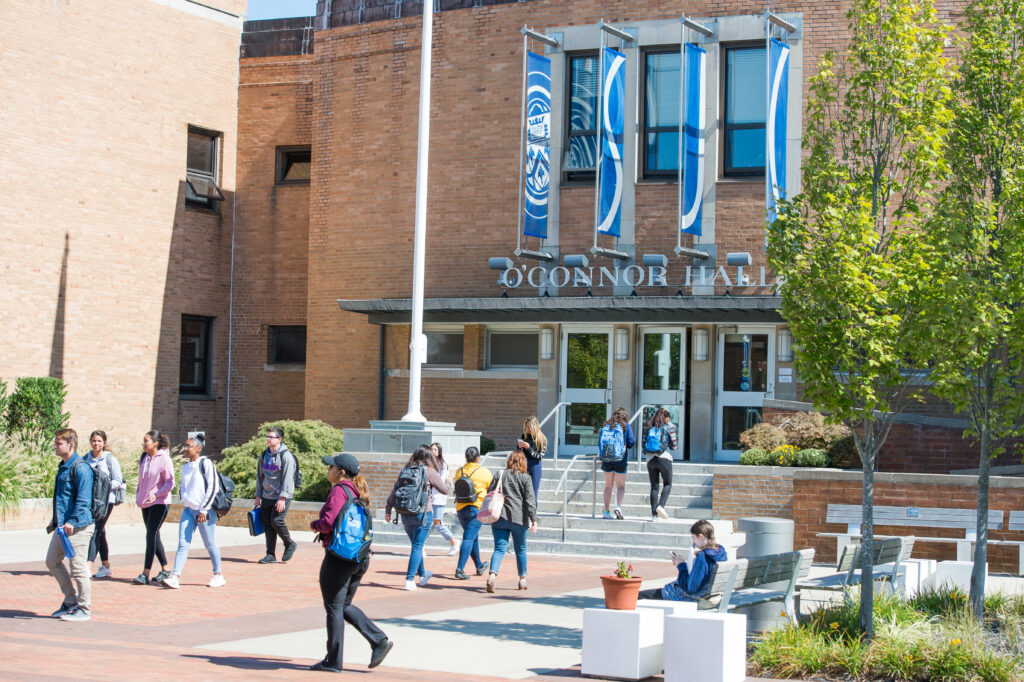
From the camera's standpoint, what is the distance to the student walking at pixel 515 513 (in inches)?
558

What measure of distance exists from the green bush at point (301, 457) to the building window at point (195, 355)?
6178mm

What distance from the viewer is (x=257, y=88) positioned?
94.8ft

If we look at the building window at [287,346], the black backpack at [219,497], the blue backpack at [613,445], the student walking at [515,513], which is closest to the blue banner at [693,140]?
the blue backpack at [613,445]

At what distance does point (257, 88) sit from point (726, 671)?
22865 millimetres

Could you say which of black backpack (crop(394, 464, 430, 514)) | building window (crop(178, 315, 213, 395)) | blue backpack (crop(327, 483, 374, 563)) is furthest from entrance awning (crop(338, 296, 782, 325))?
blue backpack (crop(327, 483, 374, 563))

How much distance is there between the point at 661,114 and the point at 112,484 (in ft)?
45.4

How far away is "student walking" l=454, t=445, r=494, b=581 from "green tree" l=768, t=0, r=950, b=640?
5.36 meters

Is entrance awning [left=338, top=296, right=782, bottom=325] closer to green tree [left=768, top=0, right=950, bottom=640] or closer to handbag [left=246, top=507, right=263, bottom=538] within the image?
handbag [left=246, top=507, right=263, bottom=538]

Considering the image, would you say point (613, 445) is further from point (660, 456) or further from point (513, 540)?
point (513, 540)

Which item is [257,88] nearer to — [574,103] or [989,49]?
[574,103]

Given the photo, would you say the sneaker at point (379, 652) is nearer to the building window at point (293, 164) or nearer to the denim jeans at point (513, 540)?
the denim jeans at point (513, 540)

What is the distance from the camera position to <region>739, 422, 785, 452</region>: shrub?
1983cm

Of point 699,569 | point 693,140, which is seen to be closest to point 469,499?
point 699,569

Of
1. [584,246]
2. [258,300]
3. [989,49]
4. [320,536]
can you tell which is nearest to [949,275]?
[989,49]
